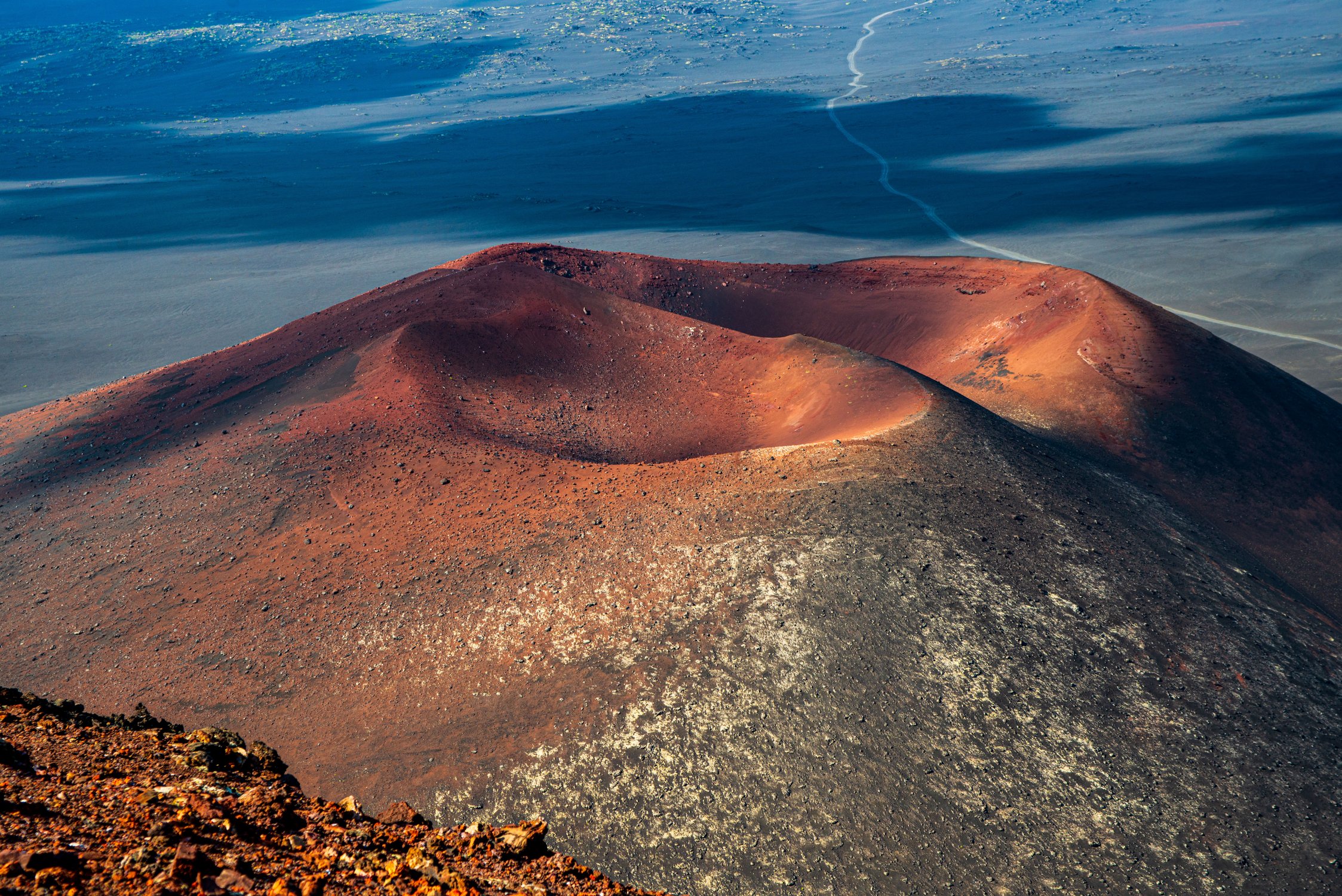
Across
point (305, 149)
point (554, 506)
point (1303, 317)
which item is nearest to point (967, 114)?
point (1303, 317)

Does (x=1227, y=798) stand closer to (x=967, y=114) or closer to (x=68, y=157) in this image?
(x=967, y=114)

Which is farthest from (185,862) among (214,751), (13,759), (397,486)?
(397,486)

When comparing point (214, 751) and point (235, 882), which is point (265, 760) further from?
point (235, 882)

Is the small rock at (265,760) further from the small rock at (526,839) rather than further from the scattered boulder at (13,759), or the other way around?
the small rock at (526,839)

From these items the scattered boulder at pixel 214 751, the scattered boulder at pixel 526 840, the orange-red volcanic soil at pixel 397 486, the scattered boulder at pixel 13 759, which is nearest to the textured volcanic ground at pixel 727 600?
the orange-red volcanic soil at pixel 397 486

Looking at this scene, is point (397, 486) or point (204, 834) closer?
point (204, 834)

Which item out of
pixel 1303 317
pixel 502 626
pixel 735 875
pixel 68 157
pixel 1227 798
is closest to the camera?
pixel 735 875

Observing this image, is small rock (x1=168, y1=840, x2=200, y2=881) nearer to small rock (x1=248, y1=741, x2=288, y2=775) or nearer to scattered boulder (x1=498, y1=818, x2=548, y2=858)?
scattered boulder (x1=498, y1=818, x2=548, y2=858)
